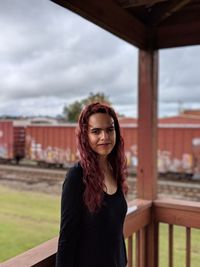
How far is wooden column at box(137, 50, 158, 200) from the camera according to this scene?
2471mm

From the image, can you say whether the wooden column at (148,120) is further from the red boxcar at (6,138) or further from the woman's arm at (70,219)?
the woman's arm at (70,219)

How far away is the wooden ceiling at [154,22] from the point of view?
6.72ft

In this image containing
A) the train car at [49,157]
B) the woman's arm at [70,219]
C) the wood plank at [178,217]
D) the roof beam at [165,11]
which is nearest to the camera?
the woman's arm at [70,219]

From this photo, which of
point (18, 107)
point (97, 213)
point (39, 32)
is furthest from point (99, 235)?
point (39, 32)

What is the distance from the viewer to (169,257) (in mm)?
2354

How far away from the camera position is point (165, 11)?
2.35 metres

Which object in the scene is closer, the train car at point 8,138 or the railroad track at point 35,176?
the train car at point 8,138

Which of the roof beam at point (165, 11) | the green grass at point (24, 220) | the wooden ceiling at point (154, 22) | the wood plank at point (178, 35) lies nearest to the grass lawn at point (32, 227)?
the green grass at point (24, 220)

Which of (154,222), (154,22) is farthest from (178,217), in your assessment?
(154,22)

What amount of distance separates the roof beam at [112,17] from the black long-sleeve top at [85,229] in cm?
89

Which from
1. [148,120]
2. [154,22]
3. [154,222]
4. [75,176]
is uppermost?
[154,22]

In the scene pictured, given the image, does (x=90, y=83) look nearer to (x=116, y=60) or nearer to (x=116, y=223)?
(x=116, y=60)

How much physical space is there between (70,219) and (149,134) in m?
1.41

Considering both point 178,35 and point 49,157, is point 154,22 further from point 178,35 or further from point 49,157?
point 49,157
